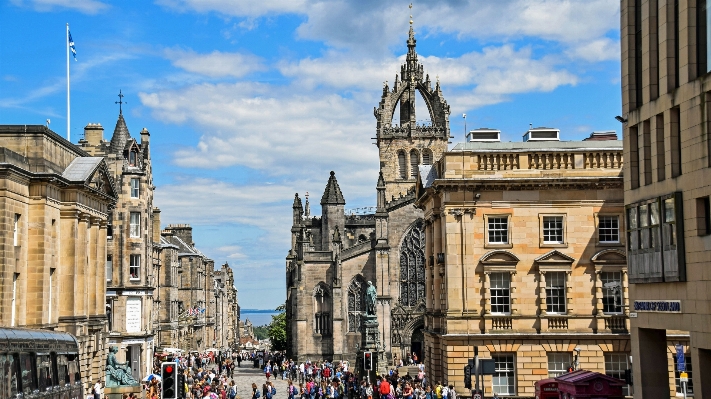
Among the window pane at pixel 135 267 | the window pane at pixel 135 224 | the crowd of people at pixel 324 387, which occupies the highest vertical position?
the window pane at pixel 135 224

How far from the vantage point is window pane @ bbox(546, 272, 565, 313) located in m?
43.3

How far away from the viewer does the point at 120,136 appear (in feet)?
211

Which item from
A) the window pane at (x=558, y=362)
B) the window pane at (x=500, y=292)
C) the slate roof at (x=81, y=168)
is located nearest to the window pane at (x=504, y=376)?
the window pane at (x=558, y=362)

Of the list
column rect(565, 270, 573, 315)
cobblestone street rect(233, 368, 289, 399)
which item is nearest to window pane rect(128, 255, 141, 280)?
cobblestone street rect(233, 368, 289, 399)

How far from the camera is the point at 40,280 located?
133ft

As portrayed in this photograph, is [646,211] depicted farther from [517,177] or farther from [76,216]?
[76,216]

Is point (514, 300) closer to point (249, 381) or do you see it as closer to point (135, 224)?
point (135, 224)

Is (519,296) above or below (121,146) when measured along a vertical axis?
below

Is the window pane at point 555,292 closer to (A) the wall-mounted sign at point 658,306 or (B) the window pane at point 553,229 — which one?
(B) the window pane at point 553,229

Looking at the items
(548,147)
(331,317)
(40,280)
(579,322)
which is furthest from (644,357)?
(331,317)

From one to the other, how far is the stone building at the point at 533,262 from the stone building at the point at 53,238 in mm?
16054

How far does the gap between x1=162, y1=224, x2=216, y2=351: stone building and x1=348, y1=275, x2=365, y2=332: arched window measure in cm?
1413

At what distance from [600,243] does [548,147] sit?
4837 mm

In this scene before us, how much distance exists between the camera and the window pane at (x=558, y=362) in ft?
141
